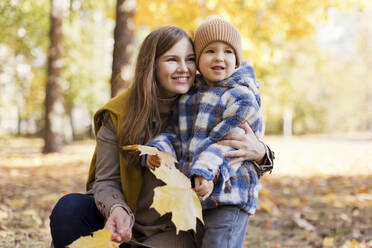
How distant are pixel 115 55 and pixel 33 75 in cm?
1708

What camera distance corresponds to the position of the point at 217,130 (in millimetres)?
1805

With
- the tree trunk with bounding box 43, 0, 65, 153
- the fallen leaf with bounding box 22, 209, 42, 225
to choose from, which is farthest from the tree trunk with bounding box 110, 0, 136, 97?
the tree trunk with bounding box 43, 0, 65, 153

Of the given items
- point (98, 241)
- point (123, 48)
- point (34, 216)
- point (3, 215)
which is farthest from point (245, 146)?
point (123, 48)

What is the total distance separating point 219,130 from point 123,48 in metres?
2.48

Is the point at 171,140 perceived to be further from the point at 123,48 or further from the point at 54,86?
the point at 54,86

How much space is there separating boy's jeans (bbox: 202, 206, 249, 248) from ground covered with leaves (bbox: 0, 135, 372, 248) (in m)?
1.43

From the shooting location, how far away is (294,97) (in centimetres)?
2289

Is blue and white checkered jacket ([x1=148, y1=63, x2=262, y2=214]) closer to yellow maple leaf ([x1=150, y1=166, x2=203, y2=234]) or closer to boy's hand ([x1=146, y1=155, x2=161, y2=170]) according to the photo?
boy's hand ([x1=146, y1=155, x2=161, y2=170])

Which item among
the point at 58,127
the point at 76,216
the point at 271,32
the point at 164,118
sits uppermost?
the point at 271,32

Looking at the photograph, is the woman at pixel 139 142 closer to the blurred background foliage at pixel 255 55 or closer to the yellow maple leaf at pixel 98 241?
the yellow maple leaf at pixel 98 241

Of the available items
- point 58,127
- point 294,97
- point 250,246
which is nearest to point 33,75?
point 58,127

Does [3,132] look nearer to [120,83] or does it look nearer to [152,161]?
[120,83]

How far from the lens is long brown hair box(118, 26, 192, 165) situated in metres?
1.91

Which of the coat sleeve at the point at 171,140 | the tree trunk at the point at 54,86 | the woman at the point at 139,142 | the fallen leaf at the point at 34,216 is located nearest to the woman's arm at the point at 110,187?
the woman at the point at 139,142
